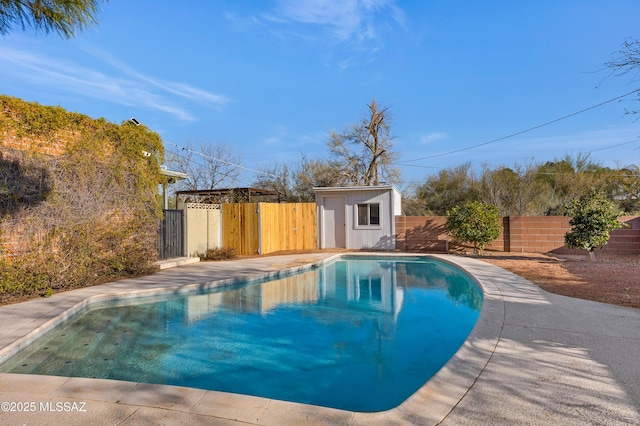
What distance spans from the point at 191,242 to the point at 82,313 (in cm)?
585

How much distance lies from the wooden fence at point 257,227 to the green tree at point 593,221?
899cm

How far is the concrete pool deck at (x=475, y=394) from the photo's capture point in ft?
7.16

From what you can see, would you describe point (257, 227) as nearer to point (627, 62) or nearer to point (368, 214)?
point (368, 214)

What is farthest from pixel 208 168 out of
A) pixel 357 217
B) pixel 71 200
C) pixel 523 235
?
pixel 523 235

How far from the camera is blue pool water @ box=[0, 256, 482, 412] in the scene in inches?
130

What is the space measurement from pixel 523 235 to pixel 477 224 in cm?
204

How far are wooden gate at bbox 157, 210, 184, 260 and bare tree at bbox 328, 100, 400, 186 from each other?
43.1ft

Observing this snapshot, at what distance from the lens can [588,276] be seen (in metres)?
7.06

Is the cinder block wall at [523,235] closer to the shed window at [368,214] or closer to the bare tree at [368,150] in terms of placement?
the shed window at [368,214]

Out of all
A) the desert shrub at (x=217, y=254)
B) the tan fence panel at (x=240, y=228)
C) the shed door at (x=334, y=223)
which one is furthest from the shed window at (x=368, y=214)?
the desert shrub at (x=217, y=254)

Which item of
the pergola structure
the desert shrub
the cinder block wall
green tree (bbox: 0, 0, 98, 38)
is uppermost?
green tree (bbox: 0, 0, 98, 38)

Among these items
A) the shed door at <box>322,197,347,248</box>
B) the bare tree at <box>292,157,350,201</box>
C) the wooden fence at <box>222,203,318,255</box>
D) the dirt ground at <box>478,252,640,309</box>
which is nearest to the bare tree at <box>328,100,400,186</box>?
the bare tree at <box>292,157,350,201</box>

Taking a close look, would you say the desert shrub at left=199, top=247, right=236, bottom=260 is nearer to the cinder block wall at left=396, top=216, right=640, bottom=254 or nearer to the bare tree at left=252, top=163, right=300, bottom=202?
the cinder block wall at left=396, top=216, right=640, bottom=254

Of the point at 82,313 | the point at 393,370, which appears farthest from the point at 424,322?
the point at 82,313
